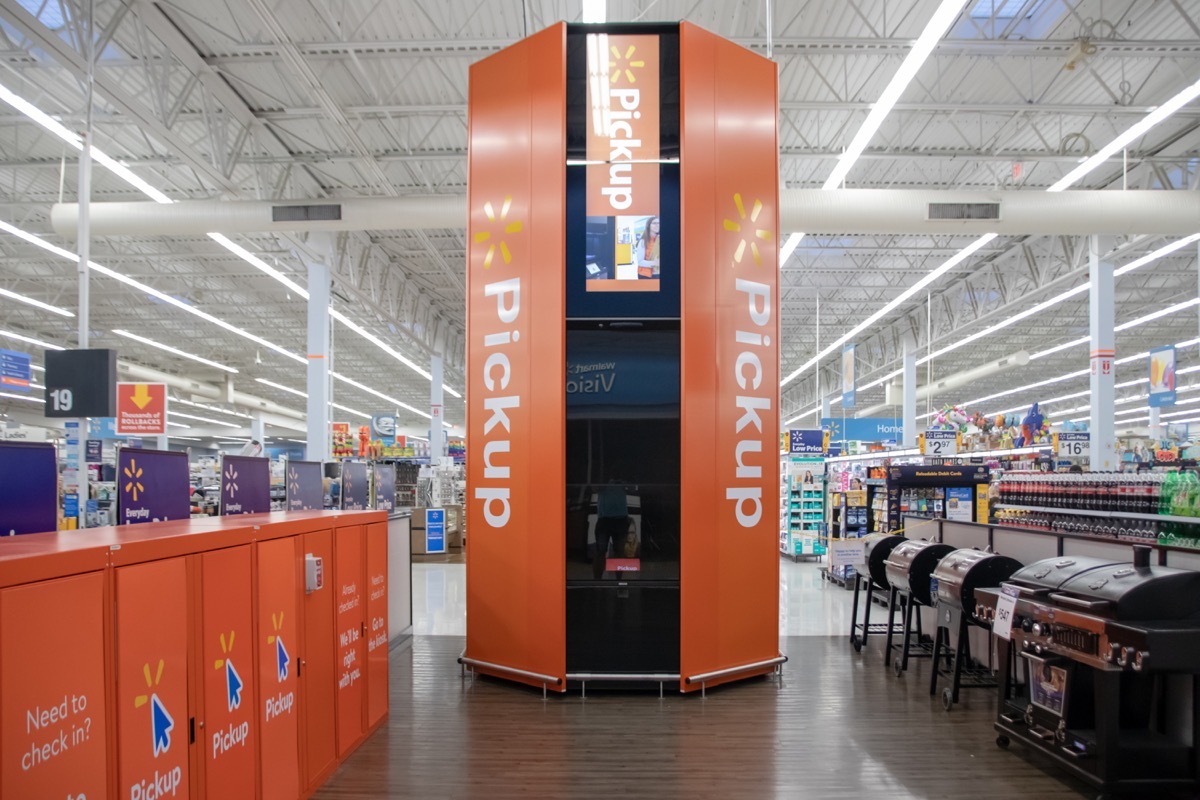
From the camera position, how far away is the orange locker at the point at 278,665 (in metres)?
3.23

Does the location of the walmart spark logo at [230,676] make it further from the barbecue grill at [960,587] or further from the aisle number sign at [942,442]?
the aisle number sign at [942,442]

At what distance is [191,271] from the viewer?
1731cm

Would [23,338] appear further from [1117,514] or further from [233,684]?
[1117,514]

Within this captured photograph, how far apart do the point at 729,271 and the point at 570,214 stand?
131 cm

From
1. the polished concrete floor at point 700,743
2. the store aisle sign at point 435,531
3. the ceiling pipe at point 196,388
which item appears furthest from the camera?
the ceiling pipe at point 196,388

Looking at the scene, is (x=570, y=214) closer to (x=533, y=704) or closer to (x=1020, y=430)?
(x=533, y=704)

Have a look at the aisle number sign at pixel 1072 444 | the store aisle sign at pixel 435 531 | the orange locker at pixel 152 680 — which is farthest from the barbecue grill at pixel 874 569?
the store aisle sign at pixel 435 531

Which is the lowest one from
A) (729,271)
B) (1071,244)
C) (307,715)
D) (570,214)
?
(307,715)

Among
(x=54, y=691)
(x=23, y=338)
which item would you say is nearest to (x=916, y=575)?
(x=54, y=691)

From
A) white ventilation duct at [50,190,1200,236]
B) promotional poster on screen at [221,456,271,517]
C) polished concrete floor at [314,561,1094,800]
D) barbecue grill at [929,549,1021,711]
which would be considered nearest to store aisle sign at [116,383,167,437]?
white ventilation duct at [50,190,1200,236]

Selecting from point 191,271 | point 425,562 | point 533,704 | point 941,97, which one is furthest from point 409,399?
point 533,704

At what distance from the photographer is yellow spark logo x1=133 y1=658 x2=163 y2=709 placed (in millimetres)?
2367

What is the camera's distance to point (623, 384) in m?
5.55

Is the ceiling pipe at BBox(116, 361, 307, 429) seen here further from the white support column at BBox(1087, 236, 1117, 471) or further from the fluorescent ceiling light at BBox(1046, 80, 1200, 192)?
the white support column at BBox(1087, 236, 1117, 471)
